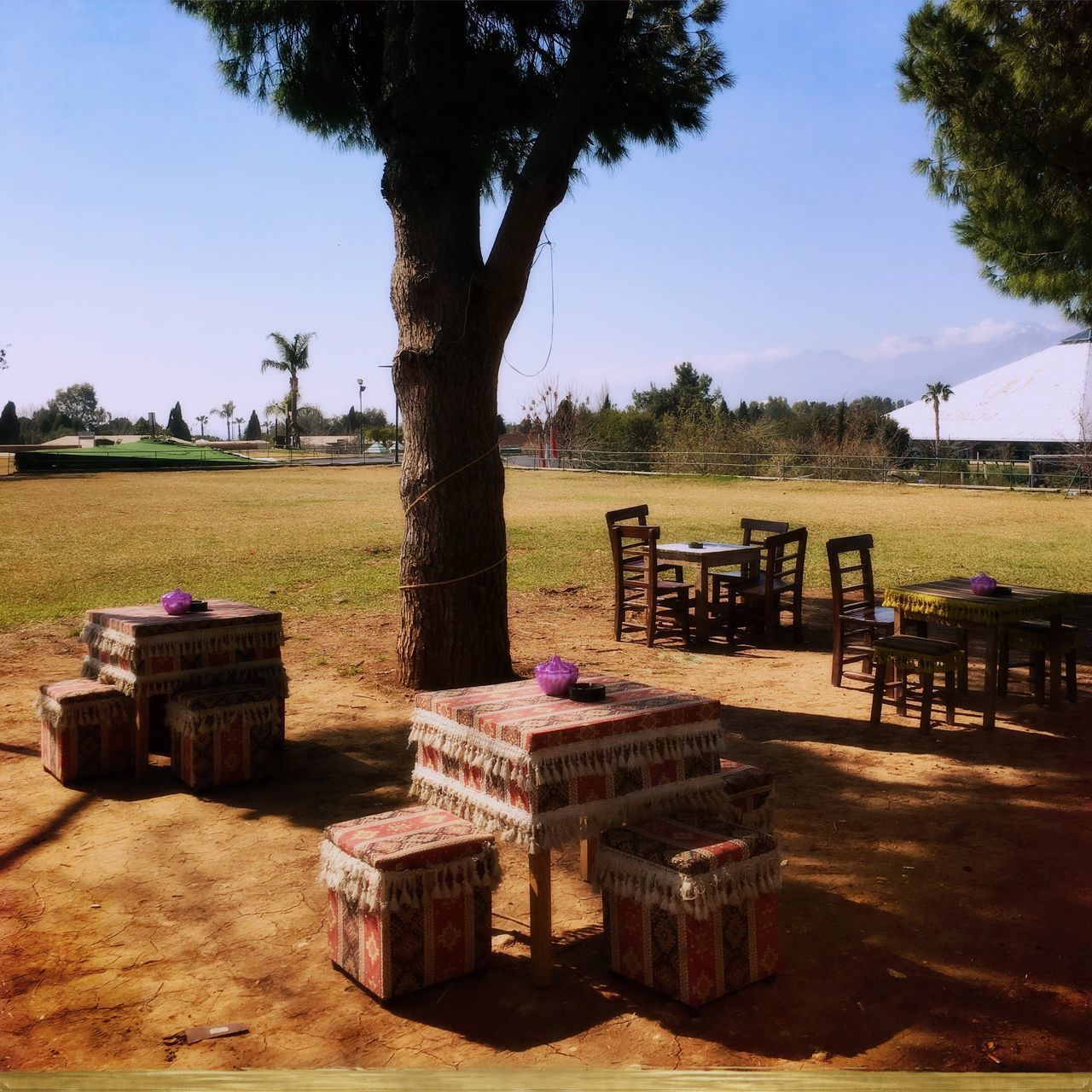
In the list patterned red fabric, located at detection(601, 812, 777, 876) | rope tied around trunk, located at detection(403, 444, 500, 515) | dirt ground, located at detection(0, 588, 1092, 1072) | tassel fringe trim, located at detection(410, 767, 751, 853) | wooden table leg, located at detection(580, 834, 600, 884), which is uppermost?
rope tied around trunk, located at detection(403, 444, 500, 515)

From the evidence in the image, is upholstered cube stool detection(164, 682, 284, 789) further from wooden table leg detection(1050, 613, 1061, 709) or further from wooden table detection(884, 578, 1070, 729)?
wooden table leg detection(1050, 613, 1061, 709)

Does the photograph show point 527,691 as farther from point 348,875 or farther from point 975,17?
point 975,17

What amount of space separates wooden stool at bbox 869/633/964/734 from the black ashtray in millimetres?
3258

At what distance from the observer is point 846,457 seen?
34.7 metres

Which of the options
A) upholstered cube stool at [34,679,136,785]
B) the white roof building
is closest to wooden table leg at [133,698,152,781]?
upholstered cube stool at [34,679,136,785]

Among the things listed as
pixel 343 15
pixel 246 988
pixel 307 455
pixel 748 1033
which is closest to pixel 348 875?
pixel 246 988

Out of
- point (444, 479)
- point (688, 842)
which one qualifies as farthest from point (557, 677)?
point (444, 479)

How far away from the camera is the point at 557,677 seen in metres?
3.82

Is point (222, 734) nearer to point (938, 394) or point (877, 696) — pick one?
point (877, 696)

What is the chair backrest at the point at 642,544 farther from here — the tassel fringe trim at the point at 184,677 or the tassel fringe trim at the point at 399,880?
the tassel fringe trim at the point at 399,880

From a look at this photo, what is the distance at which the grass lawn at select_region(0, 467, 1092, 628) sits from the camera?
13.1 meters

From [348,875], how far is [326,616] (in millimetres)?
7825

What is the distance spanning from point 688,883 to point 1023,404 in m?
70.8

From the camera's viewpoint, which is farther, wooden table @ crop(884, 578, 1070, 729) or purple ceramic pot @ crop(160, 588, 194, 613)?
wooden table @ crop(884, 578, 1070, 729)
